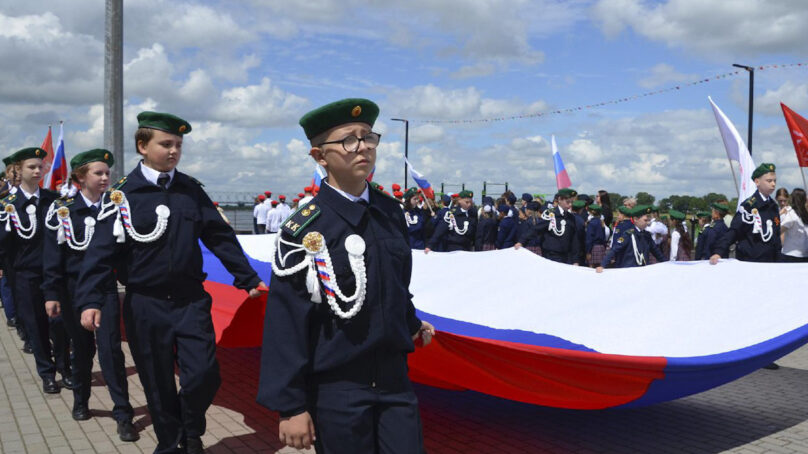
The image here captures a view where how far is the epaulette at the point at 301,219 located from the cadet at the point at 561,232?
27.7 feet

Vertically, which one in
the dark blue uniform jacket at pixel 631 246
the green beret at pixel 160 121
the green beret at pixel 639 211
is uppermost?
the green beret at pixel 160 121

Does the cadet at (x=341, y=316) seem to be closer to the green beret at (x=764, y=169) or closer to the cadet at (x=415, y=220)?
the green beret at (x=764, y=169)

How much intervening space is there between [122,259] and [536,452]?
2.86m

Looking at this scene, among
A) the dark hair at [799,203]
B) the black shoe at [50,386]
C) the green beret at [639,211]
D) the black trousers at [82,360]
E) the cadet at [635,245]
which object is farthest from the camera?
the green beret at [639,211]

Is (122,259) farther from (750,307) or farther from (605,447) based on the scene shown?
(750,307)

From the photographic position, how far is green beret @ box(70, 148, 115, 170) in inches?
206

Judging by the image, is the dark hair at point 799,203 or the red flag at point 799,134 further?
the red flag at point 799,134

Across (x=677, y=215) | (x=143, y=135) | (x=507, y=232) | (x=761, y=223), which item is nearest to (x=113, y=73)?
(x=143, y=135)

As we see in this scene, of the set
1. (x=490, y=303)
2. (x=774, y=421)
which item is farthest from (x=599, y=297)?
(x=774, y=421)

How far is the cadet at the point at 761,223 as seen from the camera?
7.14 metres

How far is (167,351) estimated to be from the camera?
3.72m

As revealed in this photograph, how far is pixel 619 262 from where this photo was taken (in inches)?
366

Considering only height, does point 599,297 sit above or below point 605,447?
above

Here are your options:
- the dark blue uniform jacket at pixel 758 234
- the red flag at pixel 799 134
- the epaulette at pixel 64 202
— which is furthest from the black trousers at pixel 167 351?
the red flag at pixel 799 134
